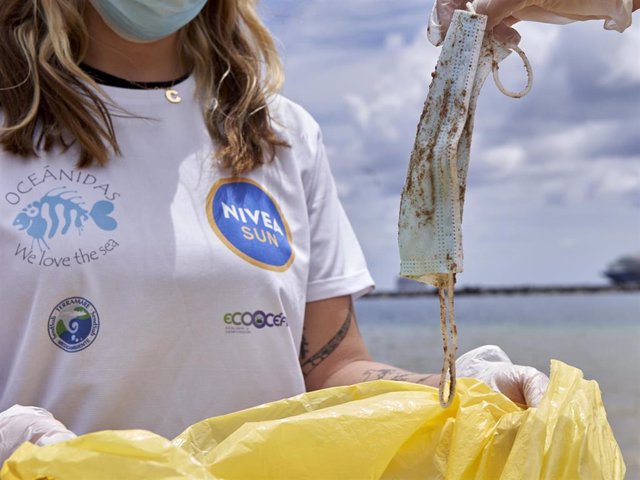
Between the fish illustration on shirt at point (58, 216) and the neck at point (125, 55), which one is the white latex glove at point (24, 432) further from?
the neck at point (125, 55)

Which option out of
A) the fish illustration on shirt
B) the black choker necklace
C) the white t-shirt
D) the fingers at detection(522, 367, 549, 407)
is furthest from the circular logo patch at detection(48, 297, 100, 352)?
the fingers at detection(522, 367, 549, 407)

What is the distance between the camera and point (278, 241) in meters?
1.72

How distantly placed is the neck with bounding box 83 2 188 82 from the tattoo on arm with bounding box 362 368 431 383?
72 cm

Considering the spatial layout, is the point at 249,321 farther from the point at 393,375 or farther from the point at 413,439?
the point at 413,439

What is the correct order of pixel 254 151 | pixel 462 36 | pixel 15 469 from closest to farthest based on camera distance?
pixel 15 469
pixel 462 36
pixel 254 151

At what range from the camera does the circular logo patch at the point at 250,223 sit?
166cm

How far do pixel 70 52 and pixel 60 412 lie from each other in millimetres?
657

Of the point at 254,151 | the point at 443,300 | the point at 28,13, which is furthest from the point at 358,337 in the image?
the point at 28,13

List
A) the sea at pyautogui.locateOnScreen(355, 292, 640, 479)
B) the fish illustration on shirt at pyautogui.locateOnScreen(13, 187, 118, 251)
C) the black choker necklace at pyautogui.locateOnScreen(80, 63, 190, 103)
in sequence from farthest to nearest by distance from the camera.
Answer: the sea at pyautogui.locateOnScreen(355, 292, 640, 479), the black choker necklace at pyautogui.locateOnScreen(80, 63, 190, 103), the fish illustration on shirt at pyautogui.locateOnScreen(13, 187, 118, 251)

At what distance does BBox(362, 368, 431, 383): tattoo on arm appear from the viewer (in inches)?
63.6

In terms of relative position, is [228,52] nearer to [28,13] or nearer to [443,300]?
[28,13]

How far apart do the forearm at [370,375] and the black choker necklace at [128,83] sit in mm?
636

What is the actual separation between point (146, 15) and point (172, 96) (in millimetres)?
162

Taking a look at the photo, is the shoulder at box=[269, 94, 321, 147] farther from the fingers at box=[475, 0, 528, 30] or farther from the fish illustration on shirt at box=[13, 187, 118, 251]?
the fingers at box=[475, 0, 528, 30]
